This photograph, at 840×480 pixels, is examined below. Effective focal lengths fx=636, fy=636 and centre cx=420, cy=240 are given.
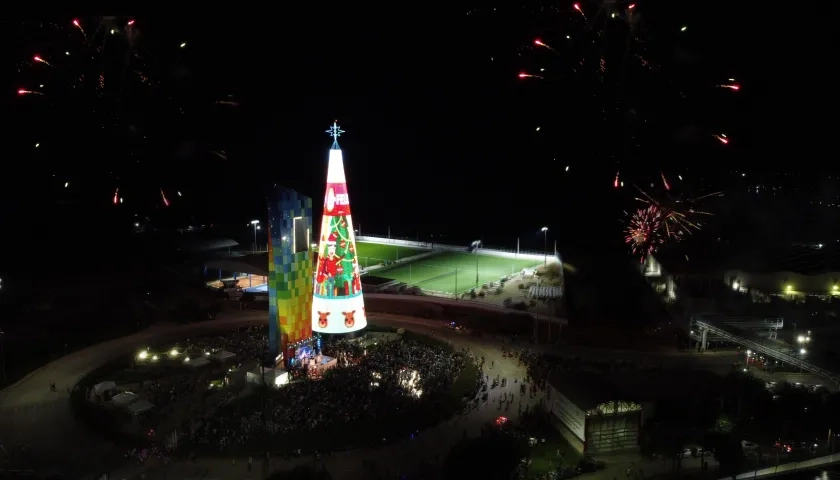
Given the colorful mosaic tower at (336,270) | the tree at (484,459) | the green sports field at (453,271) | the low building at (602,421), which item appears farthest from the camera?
the green sports field at (453,271)

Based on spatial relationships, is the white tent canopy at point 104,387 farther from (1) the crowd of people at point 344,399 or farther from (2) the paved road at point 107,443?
(1) the crowd of people at point 344,399

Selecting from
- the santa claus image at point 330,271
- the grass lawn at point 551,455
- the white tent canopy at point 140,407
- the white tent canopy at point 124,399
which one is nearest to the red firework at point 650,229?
the santa claus image at point 330,271

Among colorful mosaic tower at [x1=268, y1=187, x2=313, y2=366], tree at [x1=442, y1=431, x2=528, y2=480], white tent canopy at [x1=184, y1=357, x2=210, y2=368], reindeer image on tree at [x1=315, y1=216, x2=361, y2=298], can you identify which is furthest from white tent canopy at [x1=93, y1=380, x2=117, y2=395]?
tree at [x1=442, y1=431, x2=528, y2=480]

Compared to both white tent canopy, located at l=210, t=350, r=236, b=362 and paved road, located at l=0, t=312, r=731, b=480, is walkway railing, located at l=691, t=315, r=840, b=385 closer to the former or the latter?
paved road, located at l=0, t=312, r=731, b=480

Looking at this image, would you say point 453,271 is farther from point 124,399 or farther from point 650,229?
point 124,399

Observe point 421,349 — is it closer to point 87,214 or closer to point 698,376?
point 698,376

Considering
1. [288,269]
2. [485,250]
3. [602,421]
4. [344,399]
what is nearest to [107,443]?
[344,399]

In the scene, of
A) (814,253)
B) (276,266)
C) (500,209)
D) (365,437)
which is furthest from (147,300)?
(500,209)
